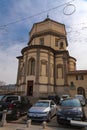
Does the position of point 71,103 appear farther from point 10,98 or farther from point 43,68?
point 43,68

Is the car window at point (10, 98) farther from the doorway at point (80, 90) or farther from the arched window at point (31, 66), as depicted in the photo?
the doorway at point (80, 90)

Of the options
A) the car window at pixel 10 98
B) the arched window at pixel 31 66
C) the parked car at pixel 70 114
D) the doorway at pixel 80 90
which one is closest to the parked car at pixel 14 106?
the car window at pixel 10 98

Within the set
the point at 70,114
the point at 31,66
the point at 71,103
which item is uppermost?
the point at 31,66

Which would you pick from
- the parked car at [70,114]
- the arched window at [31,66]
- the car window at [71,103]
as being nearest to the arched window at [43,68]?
the arched window at [31,66]

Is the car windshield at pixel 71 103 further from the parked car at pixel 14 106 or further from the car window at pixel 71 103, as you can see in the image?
the parked car at pixel 14 106

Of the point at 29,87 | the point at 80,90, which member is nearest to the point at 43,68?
the point at 29,87

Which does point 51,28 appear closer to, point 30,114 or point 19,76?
point 19,76

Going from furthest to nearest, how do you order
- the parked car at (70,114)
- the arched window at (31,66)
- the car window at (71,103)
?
the arched window at (31,66)
the car window at (71,103)
the parked car at (70,114)

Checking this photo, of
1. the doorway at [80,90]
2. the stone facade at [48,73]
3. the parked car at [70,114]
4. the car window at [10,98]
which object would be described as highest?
the stone facade at [48,73]

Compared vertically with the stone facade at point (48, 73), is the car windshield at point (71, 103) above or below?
below

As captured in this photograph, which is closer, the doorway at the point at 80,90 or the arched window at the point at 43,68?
the arched window at the point at 43,68

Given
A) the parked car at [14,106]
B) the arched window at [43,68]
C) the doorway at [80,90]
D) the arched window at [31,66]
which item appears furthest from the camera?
the doorway at [80,90]

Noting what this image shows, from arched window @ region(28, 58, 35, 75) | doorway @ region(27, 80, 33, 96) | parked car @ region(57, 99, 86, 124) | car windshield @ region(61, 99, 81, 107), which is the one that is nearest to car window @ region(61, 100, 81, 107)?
car windshield @ region(61, 99, 81, 107)

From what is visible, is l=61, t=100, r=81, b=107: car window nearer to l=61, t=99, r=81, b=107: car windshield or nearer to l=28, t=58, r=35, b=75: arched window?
l=61, t=99, r=81, b=107: car windshield
